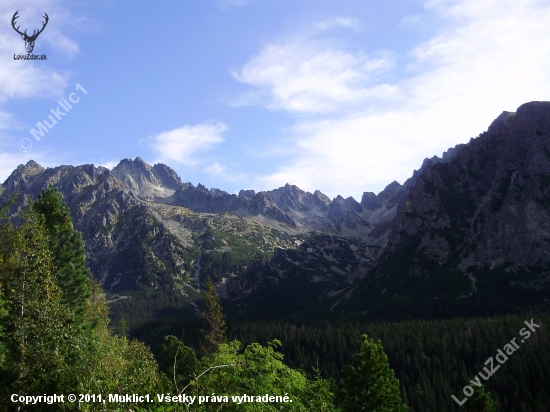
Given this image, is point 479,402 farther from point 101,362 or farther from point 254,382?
point 101,362

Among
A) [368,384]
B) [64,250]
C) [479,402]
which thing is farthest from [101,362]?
[479,402]

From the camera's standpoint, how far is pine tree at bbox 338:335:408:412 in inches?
1460

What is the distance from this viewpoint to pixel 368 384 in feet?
123

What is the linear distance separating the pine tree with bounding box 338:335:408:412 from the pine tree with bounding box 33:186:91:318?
30590 mm

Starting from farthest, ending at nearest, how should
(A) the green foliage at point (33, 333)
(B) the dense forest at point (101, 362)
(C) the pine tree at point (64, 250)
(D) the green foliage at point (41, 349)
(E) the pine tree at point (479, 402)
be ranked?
1. (C) the pine tree at point (64, 250)
2. (E) the pine tree at point (479, 402)
3. (A) the green foliage at point (33, 333)
4. (B) the dense forest at point (101, 362)
5. (D) the green foliage at point (41, 349)

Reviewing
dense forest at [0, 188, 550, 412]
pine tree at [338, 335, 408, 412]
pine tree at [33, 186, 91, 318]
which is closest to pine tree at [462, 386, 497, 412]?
dense forest at [0, 188, 550, 412]

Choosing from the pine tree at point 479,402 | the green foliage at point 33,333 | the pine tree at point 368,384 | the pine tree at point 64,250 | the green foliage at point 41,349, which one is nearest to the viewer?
the green foliage at point 41,349

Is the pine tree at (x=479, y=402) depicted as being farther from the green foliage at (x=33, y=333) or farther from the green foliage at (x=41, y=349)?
the green foliage at (x=33, y=333)

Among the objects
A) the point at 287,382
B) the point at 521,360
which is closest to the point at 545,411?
the point at 521,360

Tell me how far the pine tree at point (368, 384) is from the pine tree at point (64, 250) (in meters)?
30.6

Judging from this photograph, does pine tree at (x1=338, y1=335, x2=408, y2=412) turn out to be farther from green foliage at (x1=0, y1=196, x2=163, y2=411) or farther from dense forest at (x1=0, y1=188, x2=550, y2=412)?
green foliage at (x1=0, y1=196, x2=163, y2=411)

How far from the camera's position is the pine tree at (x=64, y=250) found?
40.5 meters

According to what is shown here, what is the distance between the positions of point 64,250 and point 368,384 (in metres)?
37.6

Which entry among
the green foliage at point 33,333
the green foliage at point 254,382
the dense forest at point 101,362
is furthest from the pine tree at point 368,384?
the green foliage at point 33,333
